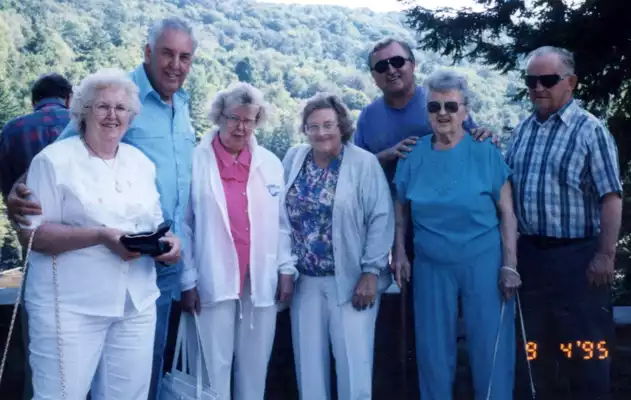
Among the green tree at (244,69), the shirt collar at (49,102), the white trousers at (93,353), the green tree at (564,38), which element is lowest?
the white trousers at (93,353)

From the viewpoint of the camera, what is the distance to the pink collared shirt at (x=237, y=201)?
301cm

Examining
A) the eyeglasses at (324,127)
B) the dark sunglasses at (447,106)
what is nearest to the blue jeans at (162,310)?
the eyeglasses at (324,127)

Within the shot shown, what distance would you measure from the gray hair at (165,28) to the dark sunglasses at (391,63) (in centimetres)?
90

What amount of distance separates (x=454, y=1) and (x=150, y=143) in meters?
7.41

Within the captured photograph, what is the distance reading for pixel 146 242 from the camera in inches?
95.8

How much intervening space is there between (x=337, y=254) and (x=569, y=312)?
997 millimetres

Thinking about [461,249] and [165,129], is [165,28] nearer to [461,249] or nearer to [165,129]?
[165,129]

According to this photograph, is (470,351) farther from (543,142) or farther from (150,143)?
(150,143)

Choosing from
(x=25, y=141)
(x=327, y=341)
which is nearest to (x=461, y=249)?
(x=327, y=341)

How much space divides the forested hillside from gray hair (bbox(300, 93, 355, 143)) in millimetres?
29485

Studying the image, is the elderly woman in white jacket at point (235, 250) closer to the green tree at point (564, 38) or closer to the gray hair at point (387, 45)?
the gray hair at point (387, 45)

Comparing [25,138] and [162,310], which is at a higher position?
[25,138]

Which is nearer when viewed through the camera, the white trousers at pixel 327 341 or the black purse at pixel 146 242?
the black purse at pixel 146 242

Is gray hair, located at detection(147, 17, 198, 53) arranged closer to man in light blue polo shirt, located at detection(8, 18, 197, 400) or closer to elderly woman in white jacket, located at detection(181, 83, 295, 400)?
man in light blue polo shirt, located at detection(8, 18, 197, 400)
